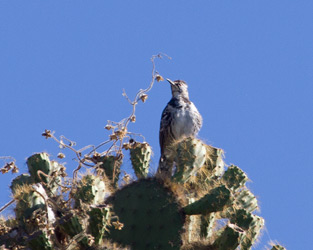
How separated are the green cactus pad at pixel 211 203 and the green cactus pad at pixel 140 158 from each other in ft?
3.53

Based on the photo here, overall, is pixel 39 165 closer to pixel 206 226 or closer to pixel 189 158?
pixel 189 158

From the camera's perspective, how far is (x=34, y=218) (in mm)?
5676

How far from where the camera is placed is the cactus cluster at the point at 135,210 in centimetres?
567

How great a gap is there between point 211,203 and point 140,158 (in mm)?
1246

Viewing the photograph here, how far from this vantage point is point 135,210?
242 inches

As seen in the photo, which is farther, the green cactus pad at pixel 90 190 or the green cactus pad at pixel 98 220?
the green cactus pad at pixel 90 190

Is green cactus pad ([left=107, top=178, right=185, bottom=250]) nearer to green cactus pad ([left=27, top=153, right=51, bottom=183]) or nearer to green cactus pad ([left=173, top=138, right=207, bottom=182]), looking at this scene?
green cactus pad ([left=173, top=138, right=207, bottom=182])

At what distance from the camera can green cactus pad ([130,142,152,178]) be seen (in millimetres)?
7109

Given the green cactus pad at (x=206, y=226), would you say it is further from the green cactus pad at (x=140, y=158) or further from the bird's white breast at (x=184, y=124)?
the bird's white breast at (x=184, y=124)

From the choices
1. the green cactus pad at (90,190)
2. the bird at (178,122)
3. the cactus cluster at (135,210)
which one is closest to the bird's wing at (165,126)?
the bird at (178,122)

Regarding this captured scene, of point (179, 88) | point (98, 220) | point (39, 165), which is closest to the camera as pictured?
point (98, 220)

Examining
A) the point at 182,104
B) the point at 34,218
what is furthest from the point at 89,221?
the point at 182,104

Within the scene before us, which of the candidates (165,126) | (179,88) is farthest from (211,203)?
(179,88)

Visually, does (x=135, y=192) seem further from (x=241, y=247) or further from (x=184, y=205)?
(x=241, y=247)
